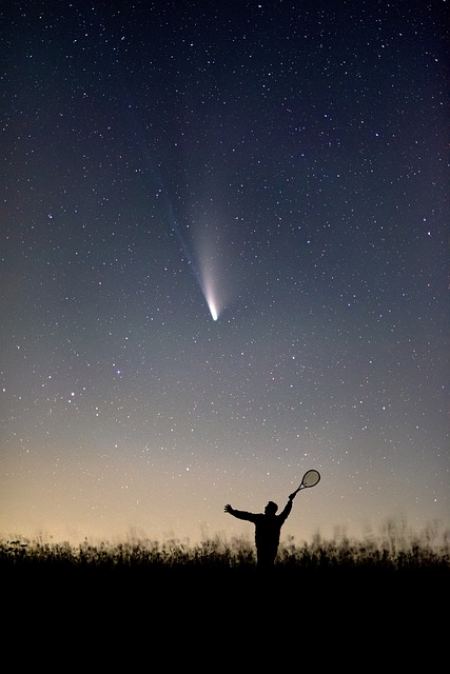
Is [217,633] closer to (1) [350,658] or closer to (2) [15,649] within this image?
(1) [350,658]

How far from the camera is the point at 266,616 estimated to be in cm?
741

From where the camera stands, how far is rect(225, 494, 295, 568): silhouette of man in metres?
8.52

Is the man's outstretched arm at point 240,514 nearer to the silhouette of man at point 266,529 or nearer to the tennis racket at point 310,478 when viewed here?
the silhouette of man at point 266,529

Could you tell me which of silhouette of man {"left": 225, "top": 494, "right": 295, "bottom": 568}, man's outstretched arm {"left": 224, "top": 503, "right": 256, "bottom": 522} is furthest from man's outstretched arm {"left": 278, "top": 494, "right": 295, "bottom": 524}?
man's outstretched arm {"left": 224, "top": 503, "right": 256, "bottom": 522}

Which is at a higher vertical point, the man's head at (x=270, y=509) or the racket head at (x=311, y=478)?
the racket head at (x=311, y=478)

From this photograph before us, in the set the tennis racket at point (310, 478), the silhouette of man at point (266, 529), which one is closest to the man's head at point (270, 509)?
the silhouette of man at point (266, 529)

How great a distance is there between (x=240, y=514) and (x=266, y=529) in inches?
18.9

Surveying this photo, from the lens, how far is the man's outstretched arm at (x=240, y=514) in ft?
28.8

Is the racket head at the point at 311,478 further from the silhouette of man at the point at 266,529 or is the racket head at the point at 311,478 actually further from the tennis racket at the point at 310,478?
the silhouette of man at the point at 266,529

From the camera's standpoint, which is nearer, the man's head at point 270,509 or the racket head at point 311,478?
the man's head at point 270,509

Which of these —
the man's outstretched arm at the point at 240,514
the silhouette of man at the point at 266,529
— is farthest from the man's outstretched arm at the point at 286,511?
the man's outstretched arm at the point at 240,514

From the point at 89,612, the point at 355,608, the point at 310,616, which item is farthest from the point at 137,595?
the point at 355,608

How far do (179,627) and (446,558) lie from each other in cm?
697

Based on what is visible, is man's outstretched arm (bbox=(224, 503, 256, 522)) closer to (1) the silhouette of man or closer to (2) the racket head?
(1) the silhouette of man
